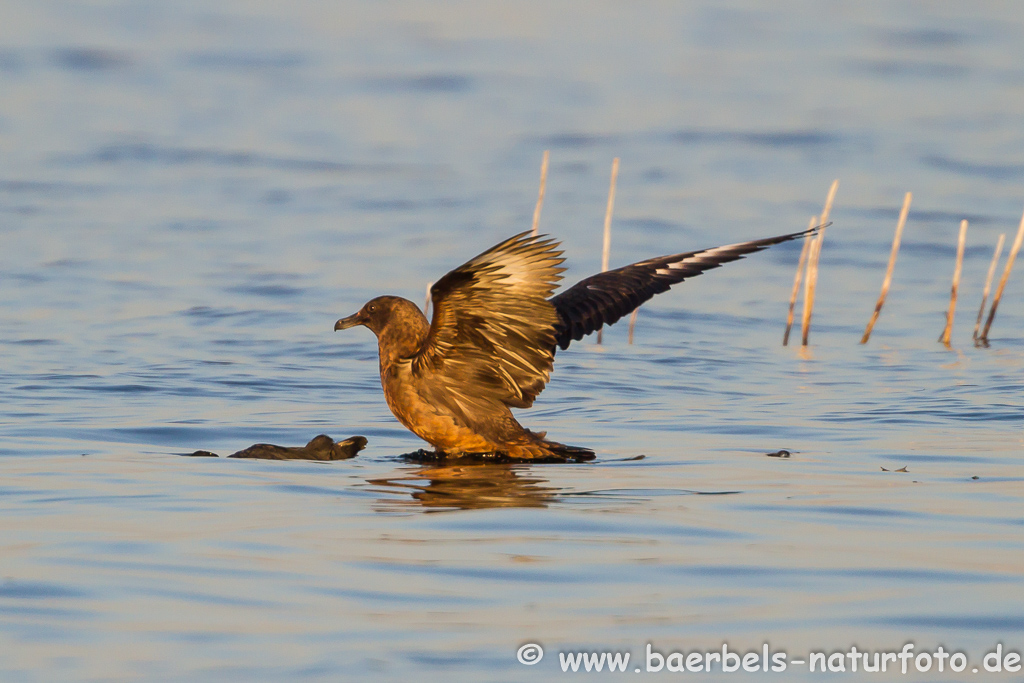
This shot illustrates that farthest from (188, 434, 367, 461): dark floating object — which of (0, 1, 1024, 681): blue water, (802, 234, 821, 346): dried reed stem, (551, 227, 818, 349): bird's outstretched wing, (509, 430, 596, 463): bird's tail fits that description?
(802, 234, 821, 346): dried reed stem

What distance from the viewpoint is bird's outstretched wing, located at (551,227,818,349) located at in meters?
8.00

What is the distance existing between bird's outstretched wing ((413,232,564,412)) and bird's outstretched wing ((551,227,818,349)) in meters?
0.34

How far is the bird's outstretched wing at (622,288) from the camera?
8000 mm

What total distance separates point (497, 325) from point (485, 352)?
1.08ft

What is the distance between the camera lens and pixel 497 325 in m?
7.15

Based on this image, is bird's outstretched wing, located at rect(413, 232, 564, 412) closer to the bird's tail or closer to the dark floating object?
the bird's tail

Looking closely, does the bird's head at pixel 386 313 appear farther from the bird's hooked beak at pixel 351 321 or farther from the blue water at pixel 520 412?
the blue water at pixel 520 412

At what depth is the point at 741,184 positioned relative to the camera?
20219 mm

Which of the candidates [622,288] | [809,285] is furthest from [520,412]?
[809,285]

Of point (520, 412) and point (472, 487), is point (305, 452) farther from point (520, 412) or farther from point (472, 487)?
point (520, 412)

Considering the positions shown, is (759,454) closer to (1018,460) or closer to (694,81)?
(1018,460)

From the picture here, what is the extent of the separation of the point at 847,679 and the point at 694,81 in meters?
24.6

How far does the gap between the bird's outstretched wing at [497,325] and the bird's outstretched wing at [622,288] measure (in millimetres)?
343

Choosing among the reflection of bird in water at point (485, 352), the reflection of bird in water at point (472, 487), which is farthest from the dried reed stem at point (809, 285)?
the reflection of bird in water at point (472, 487)
